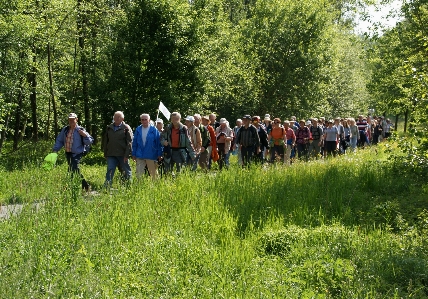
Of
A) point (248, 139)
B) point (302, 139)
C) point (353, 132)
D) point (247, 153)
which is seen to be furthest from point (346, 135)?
point (248, 139)

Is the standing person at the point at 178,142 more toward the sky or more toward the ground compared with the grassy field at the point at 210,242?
more toward the sky

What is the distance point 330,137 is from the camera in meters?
20.8

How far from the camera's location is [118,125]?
12.5 meters

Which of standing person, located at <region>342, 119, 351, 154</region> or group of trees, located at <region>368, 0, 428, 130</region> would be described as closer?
group of trees, located at <region>368, 0, 428, 130</region>

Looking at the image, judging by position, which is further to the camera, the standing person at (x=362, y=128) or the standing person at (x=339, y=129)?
the standing person at (x=362, y=128)

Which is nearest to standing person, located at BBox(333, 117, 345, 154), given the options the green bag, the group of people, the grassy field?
the group of people

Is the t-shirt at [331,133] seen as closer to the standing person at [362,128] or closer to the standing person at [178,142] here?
the standing person at [362,128]

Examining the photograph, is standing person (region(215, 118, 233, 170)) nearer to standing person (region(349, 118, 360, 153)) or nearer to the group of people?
the group of people

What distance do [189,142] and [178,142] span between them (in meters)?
0.28

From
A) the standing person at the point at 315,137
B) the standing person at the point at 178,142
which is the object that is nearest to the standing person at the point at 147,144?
the standing person at the point at 178,142

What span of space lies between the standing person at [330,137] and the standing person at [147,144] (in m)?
9.87

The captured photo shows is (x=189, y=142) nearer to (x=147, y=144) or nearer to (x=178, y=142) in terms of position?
(x=178, y=142)

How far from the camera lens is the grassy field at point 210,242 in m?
5.77

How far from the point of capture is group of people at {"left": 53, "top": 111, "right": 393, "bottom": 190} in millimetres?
12359
